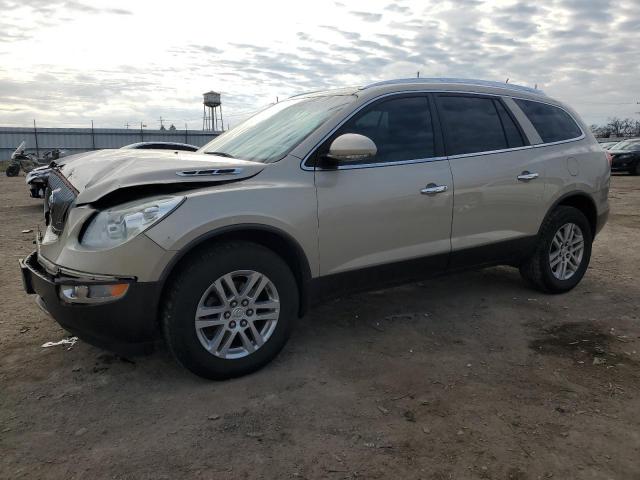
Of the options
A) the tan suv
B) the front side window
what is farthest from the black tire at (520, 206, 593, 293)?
the front side window

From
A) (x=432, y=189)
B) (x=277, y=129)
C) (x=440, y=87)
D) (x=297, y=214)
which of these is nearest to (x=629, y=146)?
(x=440, y=87)

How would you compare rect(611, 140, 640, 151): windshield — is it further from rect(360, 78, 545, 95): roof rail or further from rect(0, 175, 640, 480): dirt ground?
rect(0, 175, 640, 480): dirt ground

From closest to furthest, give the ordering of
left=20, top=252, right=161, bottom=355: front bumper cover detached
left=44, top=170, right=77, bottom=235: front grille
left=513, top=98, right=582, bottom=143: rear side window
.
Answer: left=20, top=252, right=161, bottom=355: front bumper cover detached < left=44, top=170, right=77, bottom=235: front grille < left=513, top=98, right=582, bottom=143: rear side window

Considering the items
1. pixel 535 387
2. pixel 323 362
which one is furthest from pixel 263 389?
pixel 535 387

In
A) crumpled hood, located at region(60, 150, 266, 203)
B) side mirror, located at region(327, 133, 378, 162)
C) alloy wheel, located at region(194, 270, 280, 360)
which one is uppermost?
side mirror, located at region(327, 133, 378, 162)

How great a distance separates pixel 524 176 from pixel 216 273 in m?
2.77

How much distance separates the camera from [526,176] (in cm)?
436

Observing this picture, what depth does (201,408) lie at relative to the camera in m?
2.87

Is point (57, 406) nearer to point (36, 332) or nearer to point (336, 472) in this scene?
point (36, 332)

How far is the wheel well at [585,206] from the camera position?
15.9ft

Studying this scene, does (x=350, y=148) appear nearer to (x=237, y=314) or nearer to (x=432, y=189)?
(x=432, y=189)

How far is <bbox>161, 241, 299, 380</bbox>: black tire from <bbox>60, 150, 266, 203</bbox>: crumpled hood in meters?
0.43

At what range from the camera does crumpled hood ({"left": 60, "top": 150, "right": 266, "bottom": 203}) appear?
297 centimetres

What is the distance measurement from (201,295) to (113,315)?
471mm
